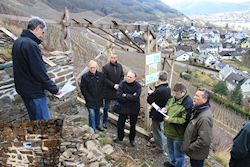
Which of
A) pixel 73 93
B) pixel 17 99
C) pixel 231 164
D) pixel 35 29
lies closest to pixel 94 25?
pixel 73 93

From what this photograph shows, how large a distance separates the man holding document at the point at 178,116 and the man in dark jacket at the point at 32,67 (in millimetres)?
1994

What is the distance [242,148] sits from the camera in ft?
12.6

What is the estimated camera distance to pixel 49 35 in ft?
36.1

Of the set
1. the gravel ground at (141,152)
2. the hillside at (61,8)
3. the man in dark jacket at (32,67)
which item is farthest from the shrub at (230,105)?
the man in dark jacket at (32,67)

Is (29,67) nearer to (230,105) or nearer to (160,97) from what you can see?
(160,97)

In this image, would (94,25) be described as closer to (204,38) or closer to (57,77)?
(57,77)

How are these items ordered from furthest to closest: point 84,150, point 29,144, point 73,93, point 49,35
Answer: point 49,35
point 73,93
point 84,150
point 29,144

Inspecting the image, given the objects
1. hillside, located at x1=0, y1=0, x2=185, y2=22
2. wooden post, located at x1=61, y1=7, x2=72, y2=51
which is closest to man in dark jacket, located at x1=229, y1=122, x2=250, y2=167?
wooden post, located at x1=61, y1=7, x2=72, y2=51

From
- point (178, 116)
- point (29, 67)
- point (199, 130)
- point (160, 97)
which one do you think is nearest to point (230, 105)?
point (160, 97)

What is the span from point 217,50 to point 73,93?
3733 inches

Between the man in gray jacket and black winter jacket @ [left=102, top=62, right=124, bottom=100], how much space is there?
7.40 ft

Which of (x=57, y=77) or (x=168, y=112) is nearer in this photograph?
(x=168, y=112)

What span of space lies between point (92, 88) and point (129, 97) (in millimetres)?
760

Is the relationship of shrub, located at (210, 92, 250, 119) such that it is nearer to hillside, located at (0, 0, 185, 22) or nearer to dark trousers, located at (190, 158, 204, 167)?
hillside, located at (0, 0, 185, 22)
